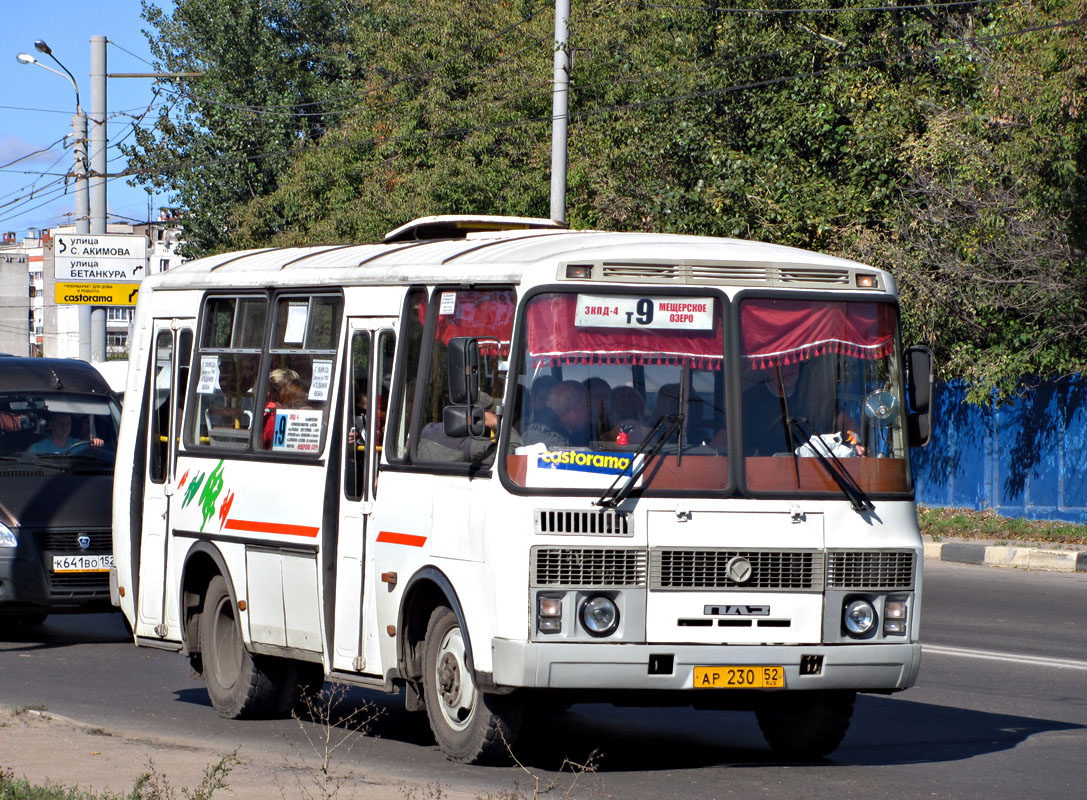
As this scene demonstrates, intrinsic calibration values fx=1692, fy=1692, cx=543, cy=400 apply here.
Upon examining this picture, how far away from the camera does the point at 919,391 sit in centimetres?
806

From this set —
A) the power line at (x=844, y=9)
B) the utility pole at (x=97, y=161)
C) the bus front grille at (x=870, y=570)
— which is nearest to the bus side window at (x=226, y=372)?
the bus front grille at (x=870, y=570)

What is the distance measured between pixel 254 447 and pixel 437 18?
24.7 m

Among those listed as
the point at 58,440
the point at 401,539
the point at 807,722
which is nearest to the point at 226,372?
the point at 401,539

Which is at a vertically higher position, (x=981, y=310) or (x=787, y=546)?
(x=981, y=310)

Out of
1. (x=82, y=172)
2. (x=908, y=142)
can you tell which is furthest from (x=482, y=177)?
(x=908, y=142)

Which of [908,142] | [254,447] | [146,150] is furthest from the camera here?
[146,150]

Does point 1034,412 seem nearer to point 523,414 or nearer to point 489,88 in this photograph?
point 489,88

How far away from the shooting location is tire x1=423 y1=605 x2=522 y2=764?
763 cm

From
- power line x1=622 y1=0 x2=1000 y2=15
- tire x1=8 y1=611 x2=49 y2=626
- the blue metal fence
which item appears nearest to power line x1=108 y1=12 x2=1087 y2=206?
power line x1=622 y1=0 x2=1000 y2=15

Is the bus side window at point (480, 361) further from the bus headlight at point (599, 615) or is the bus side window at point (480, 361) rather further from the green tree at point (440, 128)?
the green tree at point (440, 128)

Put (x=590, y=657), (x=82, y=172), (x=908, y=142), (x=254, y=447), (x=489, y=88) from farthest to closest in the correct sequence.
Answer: (x=489, y=88)
(x=82, y=172)
(x=908, y=142)
(x=254, y=447)
(x=590, y=657)

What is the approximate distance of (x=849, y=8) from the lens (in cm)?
2409

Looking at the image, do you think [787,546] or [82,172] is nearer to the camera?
[787,546]

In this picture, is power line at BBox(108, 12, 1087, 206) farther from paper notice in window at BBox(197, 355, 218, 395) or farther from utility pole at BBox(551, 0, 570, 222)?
paper notice in window at BBox(197, 355, 218, 395)
